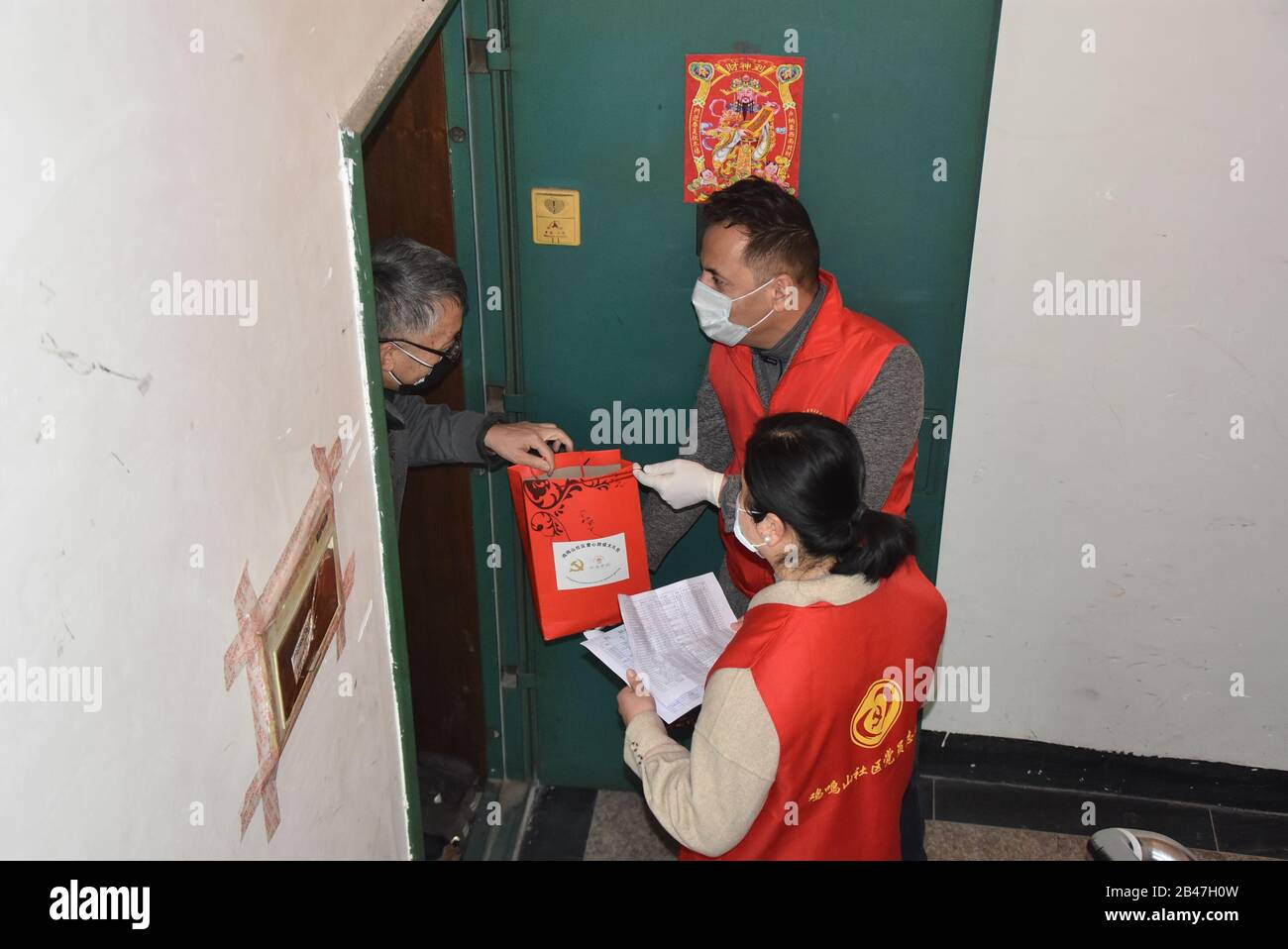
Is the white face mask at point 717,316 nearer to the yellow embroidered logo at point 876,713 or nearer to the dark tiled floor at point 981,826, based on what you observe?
the yellow embroidered logo at point 876,713

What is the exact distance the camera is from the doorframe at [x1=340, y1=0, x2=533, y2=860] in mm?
1816

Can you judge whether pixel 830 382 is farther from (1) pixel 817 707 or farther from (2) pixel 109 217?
(2) pixel 109 217

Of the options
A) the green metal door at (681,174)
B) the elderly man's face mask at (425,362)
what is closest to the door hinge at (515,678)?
the green metal door at (681,174)

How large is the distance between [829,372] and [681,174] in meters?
0.59

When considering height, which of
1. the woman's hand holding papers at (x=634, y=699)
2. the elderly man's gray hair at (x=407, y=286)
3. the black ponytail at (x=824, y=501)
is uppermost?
the elderly man's gray hair at (x=407, y=286)

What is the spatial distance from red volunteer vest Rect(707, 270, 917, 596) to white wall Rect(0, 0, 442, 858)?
117cm

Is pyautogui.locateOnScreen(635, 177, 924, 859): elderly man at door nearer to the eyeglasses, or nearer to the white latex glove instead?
the white latex glove

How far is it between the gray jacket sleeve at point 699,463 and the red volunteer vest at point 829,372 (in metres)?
0.11

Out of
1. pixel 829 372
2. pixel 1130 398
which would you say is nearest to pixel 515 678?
pixel 829 372

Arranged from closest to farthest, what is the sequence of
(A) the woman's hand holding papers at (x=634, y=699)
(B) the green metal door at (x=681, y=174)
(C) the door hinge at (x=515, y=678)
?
(A) the woman's hand holding papers at (x=634, y=699)
(B) the green metal door at (x=681, y=174)
(C) the door hinge at (x=515, y=678)

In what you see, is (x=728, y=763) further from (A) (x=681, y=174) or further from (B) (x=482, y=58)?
(B) (x=482, y=58)

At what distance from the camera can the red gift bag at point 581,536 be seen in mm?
2535

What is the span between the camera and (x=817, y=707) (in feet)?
6.01

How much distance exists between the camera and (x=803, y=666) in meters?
1.81
